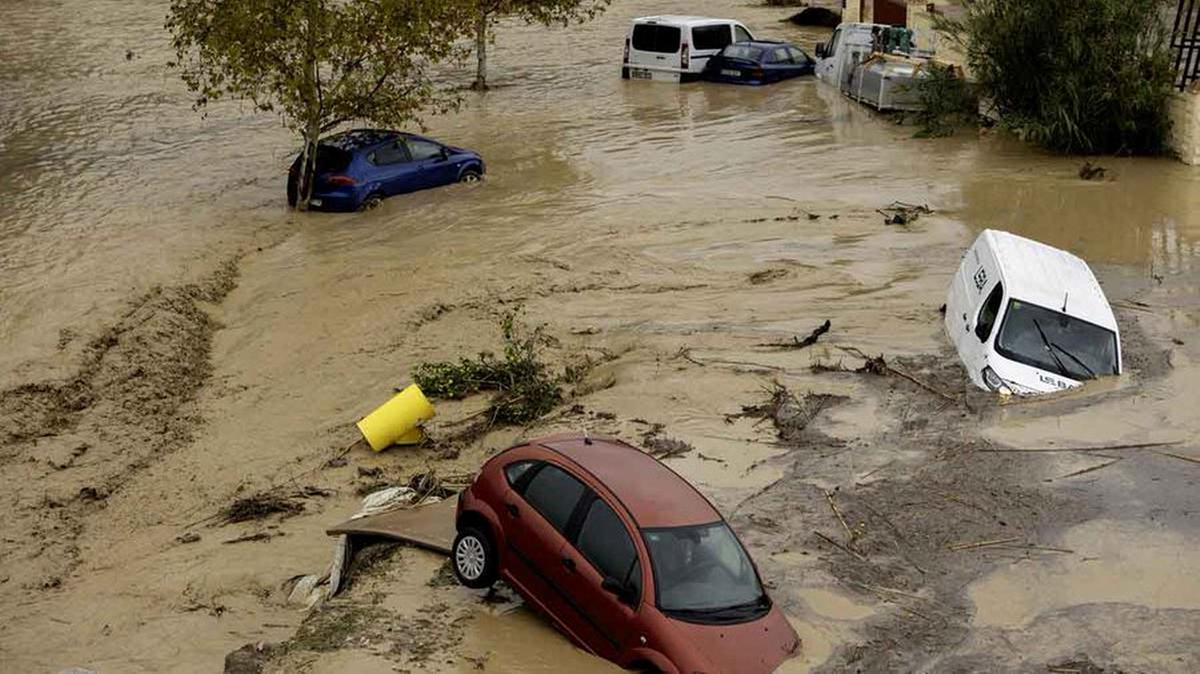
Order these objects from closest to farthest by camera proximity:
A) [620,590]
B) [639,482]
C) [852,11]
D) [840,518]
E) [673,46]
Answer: [620,590]
[639,482]
[840,518]
[673,46]
[852,11]

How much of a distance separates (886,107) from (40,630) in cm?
2192

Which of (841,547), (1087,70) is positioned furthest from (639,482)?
(1087,70)

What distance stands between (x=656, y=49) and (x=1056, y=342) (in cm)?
2041

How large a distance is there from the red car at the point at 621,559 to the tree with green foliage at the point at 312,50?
511 inches

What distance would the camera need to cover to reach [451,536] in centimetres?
1095

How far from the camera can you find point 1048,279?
14992 millimetres

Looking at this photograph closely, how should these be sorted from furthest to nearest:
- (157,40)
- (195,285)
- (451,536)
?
1. (157,40)
2. (195,285)
3. (451,536)

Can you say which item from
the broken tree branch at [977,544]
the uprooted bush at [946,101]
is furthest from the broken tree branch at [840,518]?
the uprooted bush at [946,101]

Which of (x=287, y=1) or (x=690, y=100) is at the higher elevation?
(x=287, y=1)

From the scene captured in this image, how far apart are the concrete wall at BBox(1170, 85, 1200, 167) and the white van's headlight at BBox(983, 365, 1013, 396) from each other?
12.3 m

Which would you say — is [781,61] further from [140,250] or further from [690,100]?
[140,250]

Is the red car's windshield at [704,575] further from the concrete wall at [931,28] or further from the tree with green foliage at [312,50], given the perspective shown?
the concrete wall at [931,28]

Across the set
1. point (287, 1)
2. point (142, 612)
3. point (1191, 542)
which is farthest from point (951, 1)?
point (142, 612)

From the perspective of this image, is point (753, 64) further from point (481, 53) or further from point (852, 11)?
point (852, 11)
